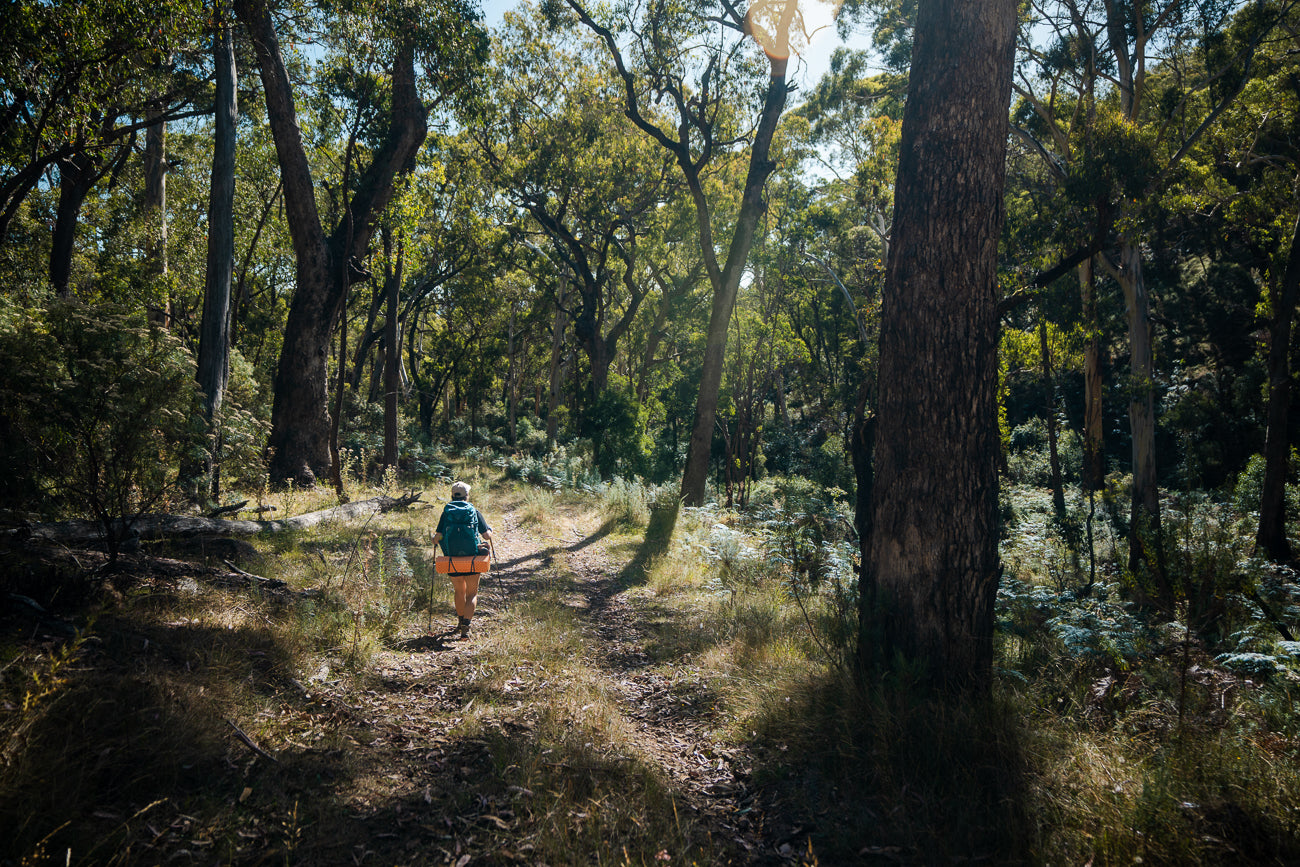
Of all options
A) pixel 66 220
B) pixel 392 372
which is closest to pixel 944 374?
pixel 392 372

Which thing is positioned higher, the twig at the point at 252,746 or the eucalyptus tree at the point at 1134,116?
the eucalyptus tree at the point at 1134,116

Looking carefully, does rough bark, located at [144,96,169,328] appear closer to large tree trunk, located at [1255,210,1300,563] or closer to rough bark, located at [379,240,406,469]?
rough bark, located at [379,240,406,469]

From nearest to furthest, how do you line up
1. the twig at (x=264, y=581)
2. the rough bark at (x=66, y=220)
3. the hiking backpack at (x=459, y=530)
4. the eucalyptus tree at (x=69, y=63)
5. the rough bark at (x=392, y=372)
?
the twig at (x=264, y=581) → the hiking backpack at (x=459, y=530) → the eucalyptus tree at (x=69, y=63) → the rough bark at (x=66, y=220) → the rough bark at (x=392, y=372)

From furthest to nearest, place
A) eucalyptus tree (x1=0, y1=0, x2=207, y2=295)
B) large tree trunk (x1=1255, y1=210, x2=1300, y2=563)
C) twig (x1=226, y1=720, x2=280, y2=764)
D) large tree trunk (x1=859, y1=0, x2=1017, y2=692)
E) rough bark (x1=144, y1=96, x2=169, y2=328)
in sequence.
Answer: rough bark (x1=144, y1=96, x2=169, y2=328) → large tree trunk (x1=1255, y1=210, x2=1300, y2=563) → eucalyptus tree (x1=0, y1=0, x2=207, y2=295) → large tree trunk (x1=859, y1=0, x2=1017, y2=692) → twig (x1=226, y1=720, x2=280, y2=764)

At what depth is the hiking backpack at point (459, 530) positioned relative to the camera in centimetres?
604

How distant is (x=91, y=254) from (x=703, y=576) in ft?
66.1

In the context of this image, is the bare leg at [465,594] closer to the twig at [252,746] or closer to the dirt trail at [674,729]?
the dirt trail at [674,729]

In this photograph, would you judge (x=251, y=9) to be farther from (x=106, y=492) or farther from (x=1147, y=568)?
(x=1147, y=568)

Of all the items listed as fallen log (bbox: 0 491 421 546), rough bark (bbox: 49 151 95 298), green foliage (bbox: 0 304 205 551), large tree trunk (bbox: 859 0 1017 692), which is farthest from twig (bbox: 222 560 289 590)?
rough bark (bbox: 49 151 95 298)

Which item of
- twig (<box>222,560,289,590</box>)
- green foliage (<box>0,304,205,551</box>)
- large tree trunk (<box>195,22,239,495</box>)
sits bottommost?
twig (<box>222,560,289,590</box>)

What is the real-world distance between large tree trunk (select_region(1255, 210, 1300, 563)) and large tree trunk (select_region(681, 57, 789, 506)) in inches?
369

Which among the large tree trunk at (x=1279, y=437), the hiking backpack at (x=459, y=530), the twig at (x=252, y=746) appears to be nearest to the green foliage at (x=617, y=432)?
the hiking backpack at (x=459, y=530)

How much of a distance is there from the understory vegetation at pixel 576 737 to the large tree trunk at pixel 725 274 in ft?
23.6

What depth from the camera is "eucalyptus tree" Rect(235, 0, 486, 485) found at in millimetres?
11055
